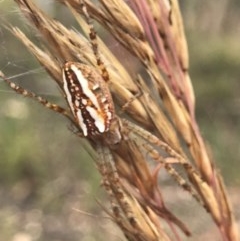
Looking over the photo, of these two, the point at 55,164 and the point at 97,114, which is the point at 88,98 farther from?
the point at 55,164

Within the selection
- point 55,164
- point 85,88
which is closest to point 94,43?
point 85,88

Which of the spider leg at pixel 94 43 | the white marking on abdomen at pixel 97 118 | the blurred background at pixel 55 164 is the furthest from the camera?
the blurred background at pixel 55 164

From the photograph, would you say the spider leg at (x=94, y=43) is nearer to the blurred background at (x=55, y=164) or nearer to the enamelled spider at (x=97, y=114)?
the enamelled spider at (x=97, y=114)

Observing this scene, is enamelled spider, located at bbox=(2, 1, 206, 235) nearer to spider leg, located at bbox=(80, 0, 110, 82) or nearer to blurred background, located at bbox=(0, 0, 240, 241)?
spider leg, located at bbox=(80, 0, 110, 82)

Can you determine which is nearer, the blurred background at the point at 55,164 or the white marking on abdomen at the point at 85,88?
the white marking on abdomen at the point at 85,88

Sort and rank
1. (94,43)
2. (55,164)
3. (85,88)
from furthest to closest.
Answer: (55,164), (85,88), (94,43)

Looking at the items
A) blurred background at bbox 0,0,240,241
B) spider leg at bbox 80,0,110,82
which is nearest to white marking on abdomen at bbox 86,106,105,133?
spider leg at bbox 80,0,110,82

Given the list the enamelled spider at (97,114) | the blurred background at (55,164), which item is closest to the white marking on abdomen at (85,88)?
A: the enamelled spider at (97,114)
